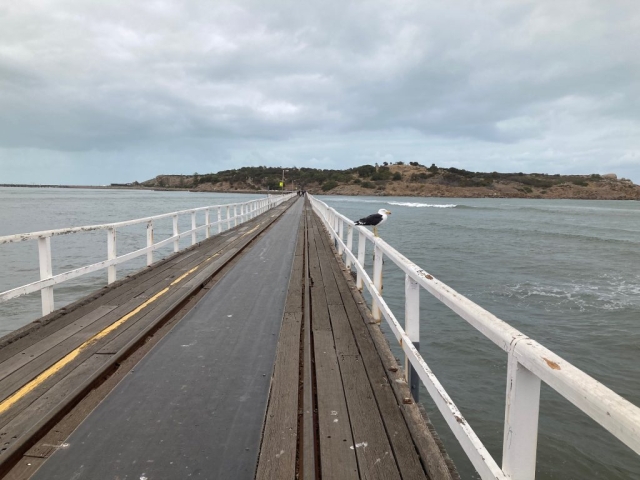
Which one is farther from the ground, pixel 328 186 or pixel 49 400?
pixel 328 186

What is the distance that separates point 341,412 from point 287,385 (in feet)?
2.16

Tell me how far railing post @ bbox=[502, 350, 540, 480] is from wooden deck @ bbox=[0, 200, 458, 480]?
0.98 meters

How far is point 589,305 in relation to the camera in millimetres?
12789

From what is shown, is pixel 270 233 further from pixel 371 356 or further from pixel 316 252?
pixel 371 356

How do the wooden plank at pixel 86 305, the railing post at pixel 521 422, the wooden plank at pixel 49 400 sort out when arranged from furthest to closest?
the wooden plank at pixel 86 305 < the wooden plank at pixel 49 400 < the railing post at pixel 521 422

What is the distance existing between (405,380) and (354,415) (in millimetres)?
785

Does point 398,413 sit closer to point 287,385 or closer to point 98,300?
point 287,385

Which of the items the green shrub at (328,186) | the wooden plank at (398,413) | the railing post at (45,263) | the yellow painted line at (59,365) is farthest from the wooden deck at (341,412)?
the green shrub at (328,186)

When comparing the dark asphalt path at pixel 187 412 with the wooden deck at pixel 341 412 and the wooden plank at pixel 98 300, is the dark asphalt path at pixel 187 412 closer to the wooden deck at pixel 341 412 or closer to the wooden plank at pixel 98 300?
the wooden deck at pixel 341 412

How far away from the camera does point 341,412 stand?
3.47 meters

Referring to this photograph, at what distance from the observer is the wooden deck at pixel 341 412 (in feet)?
9.23

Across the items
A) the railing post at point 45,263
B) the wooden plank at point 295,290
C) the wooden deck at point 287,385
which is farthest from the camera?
the wooden plank at point 295,290

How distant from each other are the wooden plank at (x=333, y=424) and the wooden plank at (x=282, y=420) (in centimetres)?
20

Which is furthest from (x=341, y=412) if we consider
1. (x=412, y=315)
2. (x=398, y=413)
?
(x=412, y=315)
